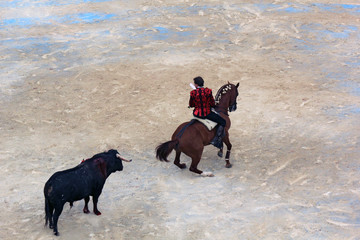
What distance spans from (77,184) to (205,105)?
149 inches

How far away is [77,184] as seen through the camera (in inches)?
341

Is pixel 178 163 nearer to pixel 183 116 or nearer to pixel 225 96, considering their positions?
pixel 225 96

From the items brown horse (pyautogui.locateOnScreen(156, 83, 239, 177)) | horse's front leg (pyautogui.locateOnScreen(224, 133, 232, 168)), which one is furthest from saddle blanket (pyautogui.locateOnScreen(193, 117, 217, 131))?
horse's front leg (pyautogui.locateOnScreen(224, 133, 232, 168))

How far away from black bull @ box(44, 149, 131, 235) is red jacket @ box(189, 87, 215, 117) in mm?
2442

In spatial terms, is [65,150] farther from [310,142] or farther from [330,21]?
[330,21]

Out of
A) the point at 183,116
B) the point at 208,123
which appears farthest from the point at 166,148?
the point at 183,116

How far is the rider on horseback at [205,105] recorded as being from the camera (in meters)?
10.8

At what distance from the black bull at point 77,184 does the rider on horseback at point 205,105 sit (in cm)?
245

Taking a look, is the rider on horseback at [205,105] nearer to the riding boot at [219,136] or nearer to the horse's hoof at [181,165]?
the riding boot at [219,136]

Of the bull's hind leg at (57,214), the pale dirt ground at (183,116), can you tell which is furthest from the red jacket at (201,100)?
the bull's hind leg at (57,214)

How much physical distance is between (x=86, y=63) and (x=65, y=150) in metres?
6.57

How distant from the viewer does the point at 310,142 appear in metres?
12.5

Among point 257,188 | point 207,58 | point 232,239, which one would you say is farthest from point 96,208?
point 207,58

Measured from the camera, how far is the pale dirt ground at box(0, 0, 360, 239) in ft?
31.1
